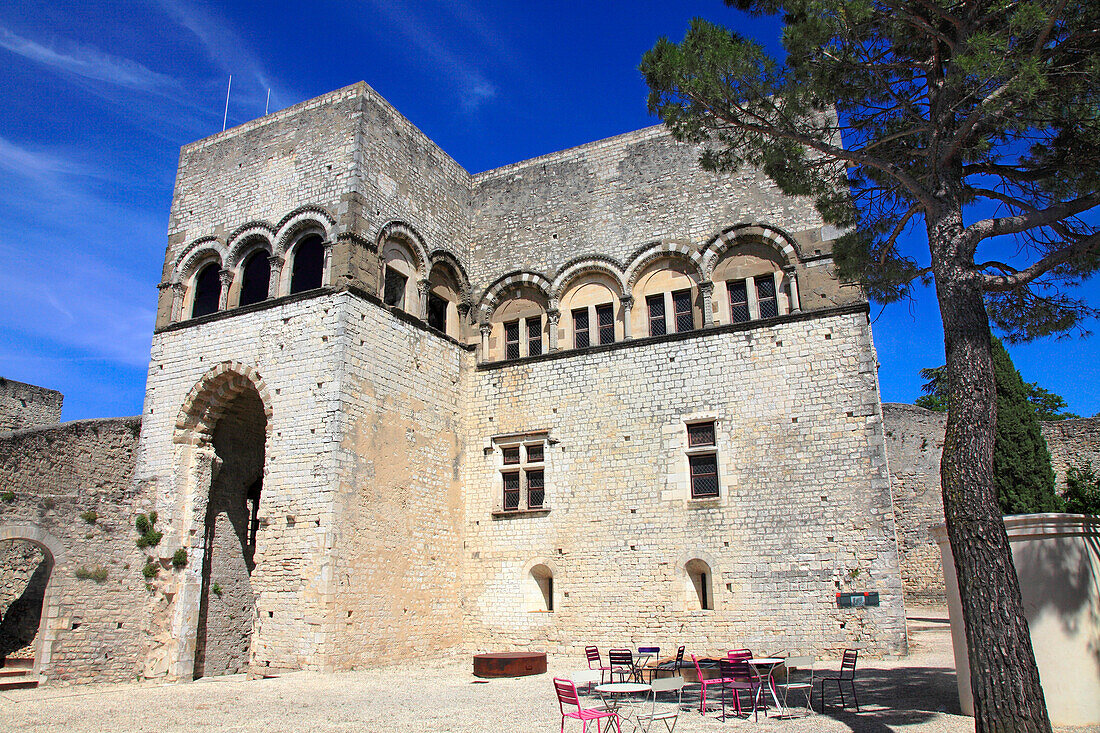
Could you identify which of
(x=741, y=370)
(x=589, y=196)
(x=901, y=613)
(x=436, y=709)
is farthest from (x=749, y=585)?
(x=589, y=196)

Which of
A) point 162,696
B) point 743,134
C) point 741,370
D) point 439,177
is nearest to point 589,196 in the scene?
point 439,177

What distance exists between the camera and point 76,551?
485 inches

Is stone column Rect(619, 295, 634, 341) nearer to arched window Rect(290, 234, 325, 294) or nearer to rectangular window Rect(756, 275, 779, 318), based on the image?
rectangular window Rect(756, 275, 779, 318)

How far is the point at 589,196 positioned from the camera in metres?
16.5

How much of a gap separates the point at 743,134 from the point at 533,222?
26.8 ft

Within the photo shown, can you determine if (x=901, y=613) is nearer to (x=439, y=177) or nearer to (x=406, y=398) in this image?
(x=406, y=398)

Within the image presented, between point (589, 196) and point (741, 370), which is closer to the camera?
point (741, 370)

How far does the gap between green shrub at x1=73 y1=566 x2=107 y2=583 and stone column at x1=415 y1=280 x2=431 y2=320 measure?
23.8 feet

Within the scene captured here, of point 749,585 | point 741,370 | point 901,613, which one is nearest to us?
point 901,613

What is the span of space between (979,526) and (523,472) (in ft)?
32.2

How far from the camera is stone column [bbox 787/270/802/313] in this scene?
1392cm

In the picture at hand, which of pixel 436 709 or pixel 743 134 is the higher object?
pixel 743 134

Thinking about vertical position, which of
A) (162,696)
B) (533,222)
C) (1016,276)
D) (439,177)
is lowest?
(162,696)

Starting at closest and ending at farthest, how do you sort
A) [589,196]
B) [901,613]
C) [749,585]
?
[901,613]
[749,585]
[589,196]
